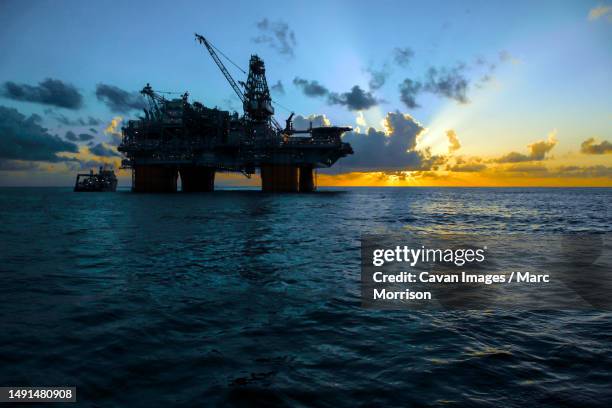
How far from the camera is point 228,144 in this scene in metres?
98.4

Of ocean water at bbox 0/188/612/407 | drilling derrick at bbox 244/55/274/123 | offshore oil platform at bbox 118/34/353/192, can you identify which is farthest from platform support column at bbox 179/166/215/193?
ocean water at bbox 0/188/612/407

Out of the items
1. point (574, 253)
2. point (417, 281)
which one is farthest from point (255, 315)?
point (574, 253)

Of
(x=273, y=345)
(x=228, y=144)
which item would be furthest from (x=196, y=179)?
(x=273, y=345)

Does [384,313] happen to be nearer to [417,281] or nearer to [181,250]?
[417,281]

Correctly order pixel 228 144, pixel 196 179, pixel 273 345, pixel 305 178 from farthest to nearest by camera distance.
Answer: pixel 196 179 → pixel 305 178 → pixel 228 144 → pixel 273 345

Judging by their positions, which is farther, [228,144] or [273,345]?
[228,144]

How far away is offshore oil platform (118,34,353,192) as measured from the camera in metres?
95.4

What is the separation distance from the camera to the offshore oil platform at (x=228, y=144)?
95438mm

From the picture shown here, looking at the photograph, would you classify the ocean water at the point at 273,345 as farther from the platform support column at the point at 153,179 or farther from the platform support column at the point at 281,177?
the platform support column at the point at 153,179

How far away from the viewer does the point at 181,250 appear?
2180 cm

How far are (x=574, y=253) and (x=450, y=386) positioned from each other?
65.3 feet

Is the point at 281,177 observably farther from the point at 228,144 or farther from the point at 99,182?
the point at 99,182

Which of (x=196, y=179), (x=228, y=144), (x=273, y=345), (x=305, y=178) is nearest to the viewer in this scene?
(x=273, y=345)

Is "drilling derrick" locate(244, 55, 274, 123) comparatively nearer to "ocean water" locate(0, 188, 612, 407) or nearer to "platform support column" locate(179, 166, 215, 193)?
"platform support column" locate(179, 166, 215, 193)
